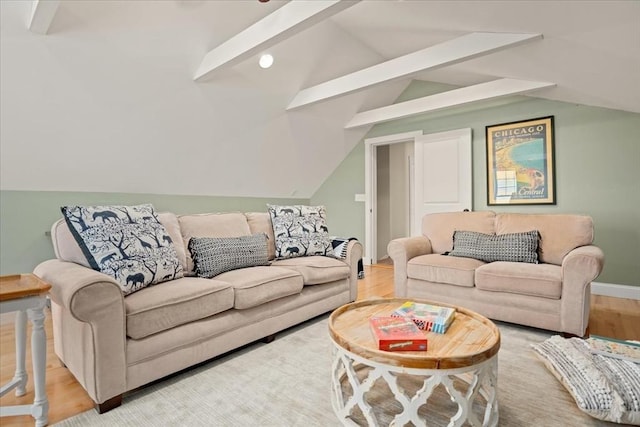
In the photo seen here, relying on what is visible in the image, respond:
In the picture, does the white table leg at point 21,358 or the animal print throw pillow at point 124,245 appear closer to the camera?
the white table leg at point 21,358

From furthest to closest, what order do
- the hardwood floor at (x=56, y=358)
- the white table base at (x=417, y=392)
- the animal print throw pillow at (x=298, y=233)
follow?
1. the animal print throw pillow at (x=298, y=233)
2. the hardwood floor at (x=56, y=358)
3. the white table base at (x=417, y=392)

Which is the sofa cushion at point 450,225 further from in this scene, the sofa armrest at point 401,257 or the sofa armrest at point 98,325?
the sofa armrest at point 98,325

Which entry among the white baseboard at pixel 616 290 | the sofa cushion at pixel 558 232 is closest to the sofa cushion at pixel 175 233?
the sofa cushion at pixel 558 232

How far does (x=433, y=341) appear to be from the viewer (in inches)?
58.2

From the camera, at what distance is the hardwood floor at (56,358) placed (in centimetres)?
160

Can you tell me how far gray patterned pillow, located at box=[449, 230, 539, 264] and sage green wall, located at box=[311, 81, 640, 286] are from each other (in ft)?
4.22

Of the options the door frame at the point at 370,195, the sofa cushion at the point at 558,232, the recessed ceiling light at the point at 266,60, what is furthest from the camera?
the door frame at the point at 370,195

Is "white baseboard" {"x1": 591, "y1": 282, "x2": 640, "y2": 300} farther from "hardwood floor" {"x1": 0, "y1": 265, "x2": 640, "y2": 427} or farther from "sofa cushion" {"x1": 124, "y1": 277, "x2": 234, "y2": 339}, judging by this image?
"sofa cushion" {"x1": 124, "y1": 277, "x2": 234, "y2": 339}

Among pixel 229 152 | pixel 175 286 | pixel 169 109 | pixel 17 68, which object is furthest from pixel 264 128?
pixel 175 286

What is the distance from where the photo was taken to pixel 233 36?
2854 millimetres

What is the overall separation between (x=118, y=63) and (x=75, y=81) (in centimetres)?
34

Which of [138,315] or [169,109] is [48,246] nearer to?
[169,109]

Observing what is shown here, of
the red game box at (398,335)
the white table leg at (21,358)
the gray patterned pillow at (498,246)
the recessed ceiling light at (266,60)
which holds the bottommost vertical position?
the white table leg at (21,358)

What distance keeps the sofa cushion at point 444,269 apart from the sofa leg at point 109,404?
242 centimetres
